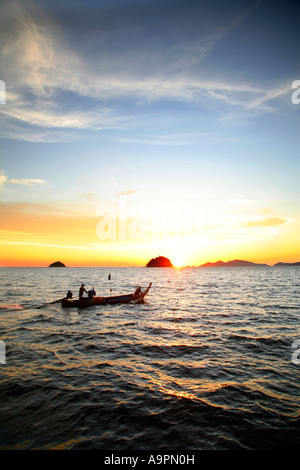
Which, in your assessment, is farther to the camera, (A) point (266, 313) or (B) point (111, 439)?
(A) point (266, 313)

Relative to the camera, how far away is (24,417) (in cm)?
834

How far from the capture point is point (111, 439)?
24.0 feet

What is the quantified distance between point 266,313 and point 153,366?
1941cm

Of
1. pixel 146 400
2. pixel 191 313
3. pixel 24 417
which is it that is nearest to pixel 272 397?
pixel 146 400

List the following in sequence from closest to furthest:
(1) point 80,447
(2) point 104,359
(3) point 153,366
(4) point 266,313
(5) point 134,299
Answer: (1) point 80,447 < (3) point 153,366 < (2) point 104,359 < (4) point 266,313 < (5) point 134,299

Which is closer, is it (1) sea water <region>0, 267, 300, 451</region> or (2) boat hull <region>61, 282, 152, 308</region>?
(1) sea water <region>0, 267, 300, 451</region>

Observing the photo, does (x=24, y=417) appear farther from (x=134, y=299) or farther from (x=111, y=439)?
(x=134, y=299)

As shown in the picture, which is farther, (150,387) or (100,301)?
(100,301)

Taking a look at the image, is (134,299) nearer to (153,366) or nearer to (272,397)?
(153,366)

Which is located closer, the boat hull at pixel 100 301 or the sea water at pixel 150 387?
the sea water at pixel 150 387
